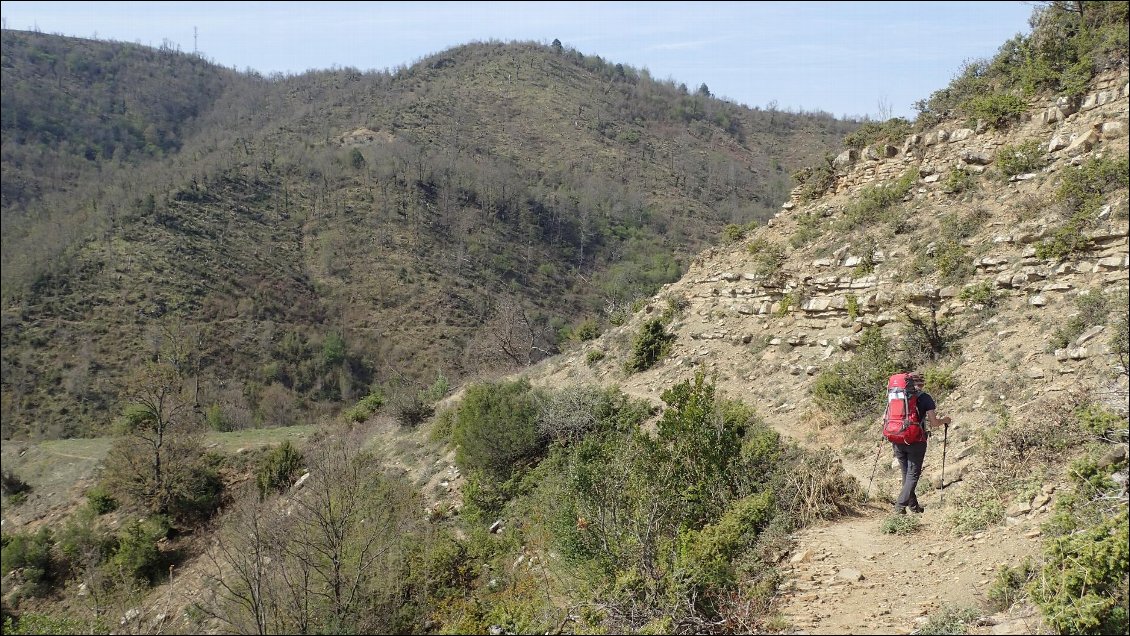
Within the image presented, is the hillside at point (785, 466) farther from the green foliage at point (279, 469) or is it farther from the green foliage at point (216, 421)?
the green foliage at point (216, 421)

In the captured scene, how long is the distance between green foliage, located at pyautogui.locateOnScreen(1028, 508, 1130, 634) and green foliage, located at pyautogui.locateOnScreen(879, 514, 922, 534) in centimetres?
135

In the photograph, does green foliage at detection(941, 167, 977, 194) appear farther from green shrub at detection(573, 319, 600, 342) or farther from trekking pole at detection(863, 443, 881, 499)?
green shrub at detection(573, 319, 600, 342)

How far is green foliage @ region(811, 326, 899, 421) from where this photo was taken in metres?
7.98

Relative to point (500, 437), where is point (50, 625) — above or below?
above

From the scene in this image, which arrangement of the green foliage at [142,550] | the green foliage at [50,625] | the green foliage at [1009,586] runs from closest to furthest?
the green foliage at [50,625], the green foliage at [1009,586], the green foliage at [142,550]

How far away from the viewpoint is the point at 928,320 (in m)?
8.38

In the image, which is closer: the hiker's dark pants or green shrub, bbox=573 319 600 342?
the hiker's dark pants

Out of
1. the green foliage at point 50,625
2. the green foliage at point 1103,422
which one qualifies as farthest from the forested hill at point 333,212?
the green foliage at point 1103,422

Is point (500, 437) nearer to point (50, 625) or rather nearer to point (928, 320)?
point (928, 320)

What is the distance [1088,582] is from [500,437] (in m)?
8.74

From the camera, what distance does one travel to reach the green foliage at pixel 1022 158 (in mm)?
8648

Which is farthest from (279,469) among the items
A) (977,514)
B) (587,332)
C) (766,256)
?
(977,514)

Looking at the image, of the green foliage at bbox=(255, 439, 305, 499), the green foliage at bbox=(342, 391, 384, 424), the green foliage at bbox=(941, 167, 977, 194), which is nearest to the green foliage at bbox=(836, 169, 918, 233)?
the green foliage at bbox=(941, 167, 977, 194)

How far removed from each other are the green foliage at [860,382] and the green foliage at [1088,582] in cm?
415
